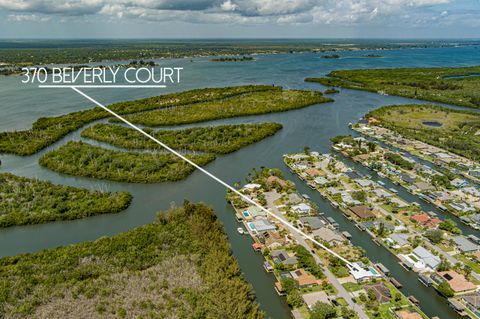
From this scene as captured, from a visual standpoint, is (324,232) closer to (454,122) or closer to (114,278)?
(114,278)

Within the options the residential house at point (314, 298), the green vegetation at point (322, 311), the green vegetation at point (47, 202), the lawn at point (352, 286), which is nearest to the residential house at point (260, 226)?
the residential house at point (314, 298)

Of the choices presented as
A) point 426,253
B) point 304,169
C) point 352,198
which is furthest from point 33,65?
point 426,253

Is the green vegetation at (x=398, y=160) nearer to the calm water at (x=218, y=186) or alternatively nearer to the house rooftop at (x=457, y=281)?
the calm water at (x=218, y=186)

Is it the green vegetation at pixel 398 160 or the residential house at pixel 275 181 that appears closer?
the residential house at pixel 275 181

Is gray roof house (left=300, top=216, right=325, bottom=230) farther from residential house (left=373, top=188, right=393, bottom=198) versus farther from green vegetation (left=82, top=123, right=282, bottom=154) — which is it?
green vegetation (left=82, top=123, right=282, bottom=154)

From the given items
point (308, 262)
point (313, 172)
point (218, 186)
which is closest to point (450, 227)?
point (308, 262)

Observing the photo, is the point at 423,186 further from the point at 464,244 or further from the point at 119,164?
the point at 119,164
